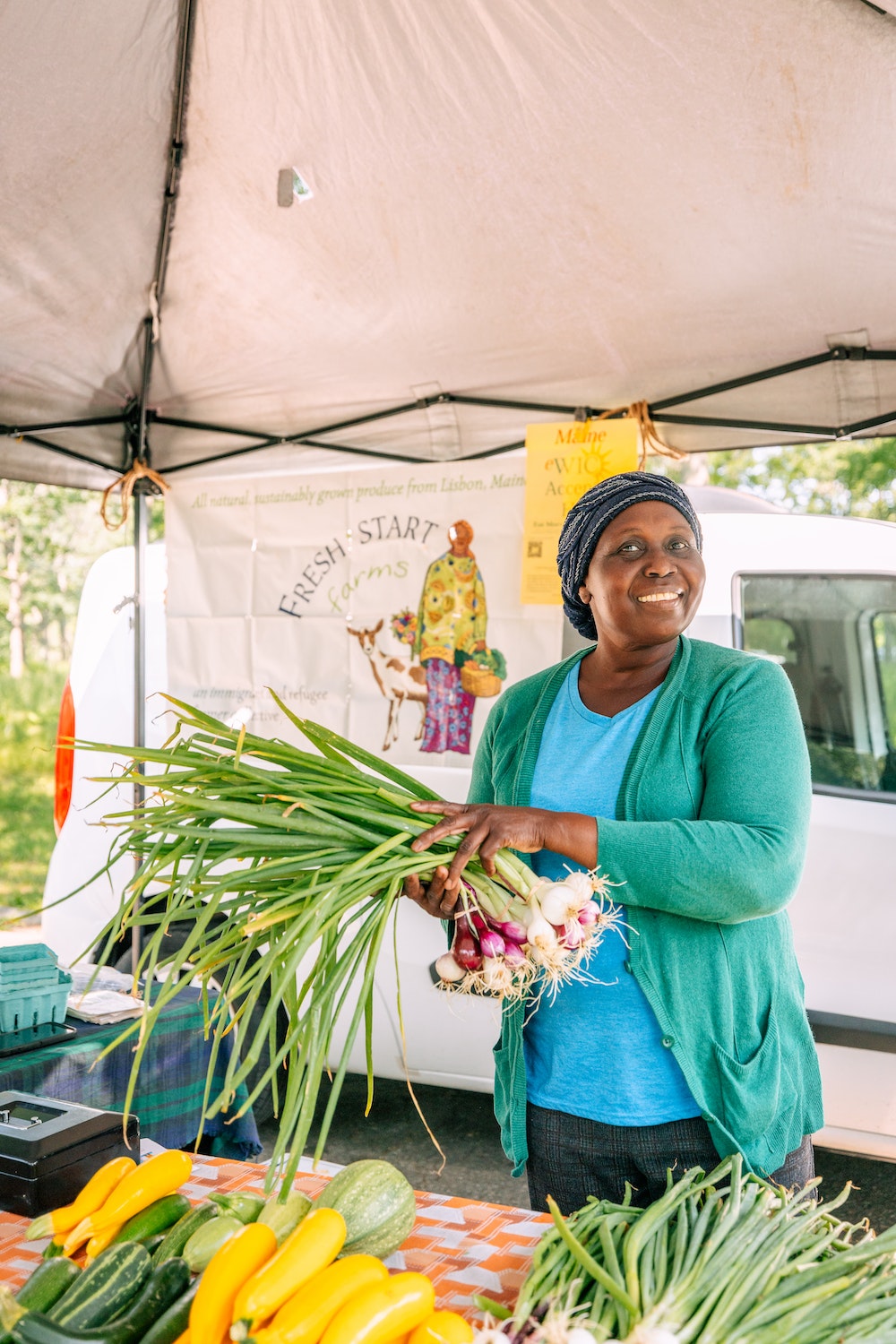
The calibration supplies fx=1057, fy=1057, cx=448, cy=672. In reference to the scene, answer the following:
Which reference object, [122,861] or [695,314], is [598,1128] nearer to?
[695,314]

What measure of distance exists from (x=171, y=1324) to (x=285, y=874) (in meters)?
0.53

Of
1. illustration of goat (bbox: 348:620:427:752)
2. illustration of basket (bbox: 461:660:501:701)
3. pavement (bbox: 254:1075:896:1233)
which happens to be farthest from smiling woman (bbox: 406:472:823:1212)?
pavement (bbox: 254:1075:896:1233)

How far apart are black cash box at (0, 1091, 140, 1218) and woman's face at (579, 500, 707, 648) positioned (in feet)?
3.89

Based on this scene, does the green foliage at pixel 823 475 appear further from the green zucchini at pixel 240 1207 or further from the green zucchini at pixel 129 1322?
the green zucchini at pixel 129 1322

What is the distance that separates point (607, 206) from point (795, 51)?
649 millimetres

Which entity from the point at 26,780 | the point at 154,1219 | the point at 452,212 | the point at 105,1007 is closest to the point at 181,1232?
the point at 154,1219

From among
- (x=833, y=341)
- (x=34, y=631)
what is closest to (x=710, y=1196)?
(x=833, y=341)

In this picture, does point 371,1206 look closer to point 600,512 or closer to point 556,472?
point 600,512

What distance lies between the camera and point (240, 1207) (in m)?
1.38

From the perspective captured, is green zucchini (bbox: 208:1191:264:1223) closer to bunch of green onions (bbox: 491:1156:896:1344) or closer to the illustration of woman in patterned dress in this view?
bunch of green onions (bbox: 491:1156:896:1344)

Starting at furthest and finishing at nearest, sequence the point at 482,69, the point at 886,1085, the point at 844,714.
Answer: the point at 844,714 < the point at 886,1085 < the point at 482,69

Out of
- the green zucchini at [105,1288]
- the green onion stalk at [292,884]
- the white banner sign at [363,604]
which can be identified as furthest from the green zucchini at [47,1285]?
the white banner sign at [363,604]

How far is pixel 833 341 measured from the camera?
10.1 feet

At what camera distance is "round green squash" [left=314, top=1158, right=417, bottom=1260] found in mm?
1385
